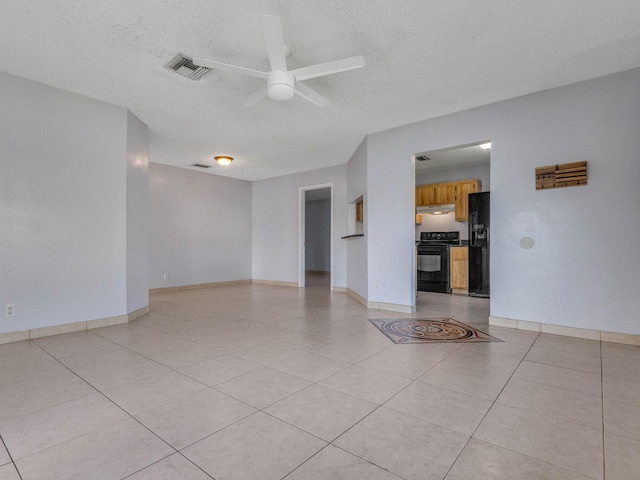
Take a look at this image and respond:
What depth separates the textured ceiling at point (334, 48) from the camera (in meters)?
2.29

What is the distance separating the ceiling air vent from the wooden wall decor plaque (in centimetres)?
365

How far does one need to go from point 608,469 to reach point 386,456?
0.91 meters

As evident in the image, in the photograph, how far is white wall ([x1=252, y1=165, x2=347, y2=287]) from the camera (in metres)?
6.82

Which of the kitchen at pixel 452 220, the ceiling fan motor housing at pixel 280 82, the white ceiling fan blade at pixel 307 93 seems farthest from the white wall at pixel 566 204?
the ceiling fan motor housing at pixel 280 82

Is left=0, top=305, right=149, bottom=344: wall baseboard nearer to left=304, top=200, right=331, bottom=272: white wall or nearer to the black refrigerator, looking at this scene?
the black refrigerator

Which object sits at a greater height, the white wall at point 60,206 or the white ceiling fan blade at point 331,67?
the white ceiling fan blade at point 331,67

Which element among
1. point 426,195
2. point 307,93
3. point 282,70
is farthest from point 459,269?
point 282,70

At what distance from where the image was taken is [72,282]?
355cm

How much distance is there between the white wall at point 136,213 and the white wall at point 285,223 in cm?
355

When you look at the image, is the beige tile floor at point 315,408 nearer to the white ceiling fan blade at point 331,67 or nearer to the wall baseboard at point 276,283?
the white ceiling fan blade at point 331,67

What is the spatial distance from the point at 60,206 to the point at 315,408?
351 centimetres

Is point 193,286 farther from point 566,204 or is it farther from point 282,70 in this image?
point 566,204

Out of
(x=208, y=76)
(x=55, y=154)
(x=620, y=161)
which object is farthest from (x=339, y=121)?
(x=55, y=154)

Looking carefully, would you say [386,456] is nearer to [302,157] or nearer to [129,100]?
[129,100]
